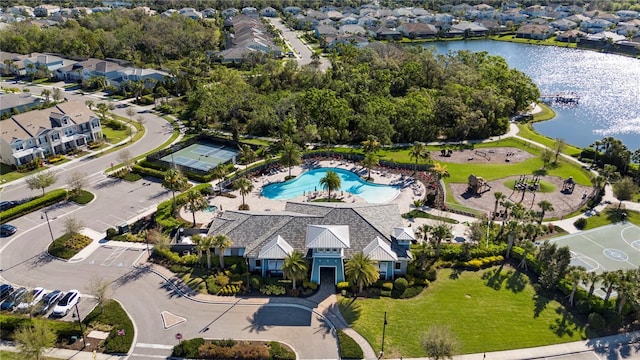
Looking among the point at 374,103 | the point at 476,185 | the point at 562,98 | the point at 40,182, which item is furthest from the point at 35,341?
the point at 562,98

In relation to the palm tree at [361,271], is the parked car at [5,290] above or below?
below

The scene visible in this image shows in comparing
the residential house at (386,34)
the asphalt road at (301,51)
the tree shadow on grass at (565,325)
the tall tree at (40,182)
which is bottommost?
the tree shadow on grass at (565,325)

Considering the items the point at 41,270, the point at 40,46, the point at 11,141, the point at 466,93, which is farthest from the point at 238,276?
the point at 40,46

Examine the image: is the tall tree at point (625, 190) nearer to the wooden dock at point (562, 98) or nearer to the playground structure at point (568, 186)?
the playground structure at point (568, 186)

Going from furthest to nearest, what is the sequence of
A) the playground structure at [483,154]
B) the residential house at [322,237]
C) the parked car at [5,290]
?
the playground structure at [483,154]
the residential house at [322,237]
the parked car at [5,290]

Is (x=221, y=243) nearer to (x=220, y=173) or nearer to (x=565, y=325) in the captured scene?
(x=220, y=173)

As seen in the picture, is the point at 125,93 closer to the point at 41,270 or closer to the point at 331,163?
the point at 331,163

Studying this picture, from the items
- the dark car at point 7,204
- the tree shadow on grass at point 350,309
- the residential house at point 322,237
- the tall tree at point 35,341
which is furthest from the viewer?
the dark car at point 7,204

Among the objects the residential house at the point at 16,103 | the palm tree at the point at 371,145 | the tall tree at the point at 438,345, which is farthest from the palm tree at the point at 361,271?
the residential house at the point at 16,103
